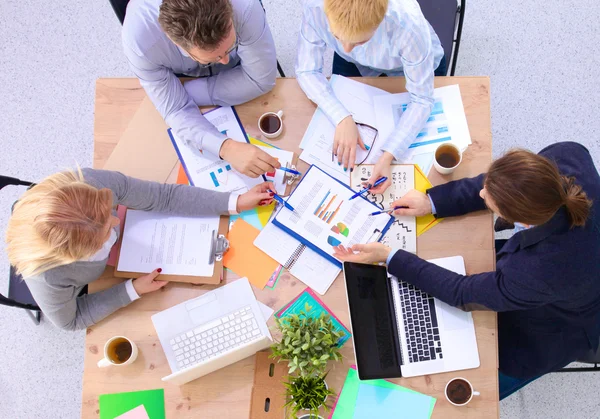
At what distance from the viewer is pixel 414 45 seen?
1447mm

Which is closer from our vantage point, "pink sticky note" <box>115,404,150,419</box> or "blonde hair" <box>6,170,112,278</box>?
"blonde hair" <box>6,170,112,278</box>

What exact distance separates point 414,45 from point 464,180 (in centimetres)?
41

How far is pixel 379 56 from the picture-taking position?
1588mm

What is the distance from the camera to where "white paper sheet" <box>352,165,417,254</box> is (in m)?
1.45

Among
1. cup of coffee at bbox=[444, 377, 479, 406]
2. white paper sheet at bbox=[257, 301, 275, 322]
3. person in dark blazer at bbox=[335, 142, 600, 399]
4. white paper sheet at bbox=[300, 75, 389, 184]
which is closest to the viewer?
person in dark blazer at bbox=[335, 142, 600, 399]

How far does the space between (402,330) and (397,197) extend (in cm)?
38

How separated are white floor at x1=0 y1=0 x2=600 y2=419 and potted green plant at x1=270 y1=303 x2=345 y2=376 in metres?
1.29

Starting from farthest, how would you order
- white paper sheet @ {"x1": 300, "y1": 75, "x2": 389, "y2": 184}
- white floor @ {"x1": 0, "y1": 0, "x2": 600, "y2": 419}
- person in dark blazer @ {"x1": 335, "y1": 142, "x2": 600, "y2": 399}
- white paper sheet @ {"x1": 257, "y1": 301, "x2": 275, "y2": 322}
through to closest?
white floor @ {"x1": 0, "y1": 0, "x2": 600, "y2": 419} → white paper sheet @ {"x1": 300, "y1": 75, "x2": 389, "y2": 184} → white paper sheet @ {"x1": 257, "y1": 301, "x2": 275, "y2": 322} → person in dark blazer @ {"x1": 335, "y1": 142, "x2": 600, "y2": 399}

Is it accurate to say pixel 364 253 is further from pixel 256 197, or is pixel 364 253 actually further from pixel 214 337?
pixel 214 337

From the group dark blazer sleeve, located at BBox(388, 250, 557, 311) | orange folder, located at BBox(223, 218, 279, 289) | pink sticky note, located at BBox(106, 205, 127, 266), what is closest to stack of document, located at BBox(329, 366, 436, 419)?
dark blazer sleeve, located at BBox(388, 250, 557, 311)

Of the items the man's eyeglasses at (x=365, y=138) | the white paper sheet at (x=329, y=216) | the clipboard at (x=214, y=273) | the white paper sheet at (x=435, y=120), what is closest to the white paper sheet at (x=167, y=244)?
the clipboard at (x=214, y=273)

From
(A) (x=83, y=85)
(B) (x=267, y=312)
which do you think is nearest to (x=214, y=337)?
(B) (x=267, y=312)

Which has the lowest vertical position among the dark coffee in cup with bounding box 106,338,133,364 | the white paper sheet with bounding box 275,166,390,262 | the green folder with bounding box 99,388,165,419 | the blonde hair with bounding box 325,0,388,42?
the green folder with bounding box 99,388,165,419

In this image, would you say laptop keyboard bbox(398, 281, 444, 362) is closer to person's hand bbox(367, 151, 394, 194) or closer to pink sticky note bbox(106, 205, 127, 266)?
person's hand bbox(367, 151, 394, 194)
